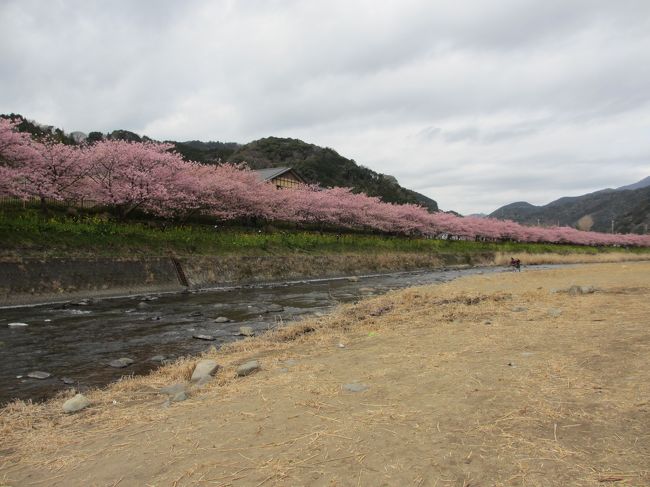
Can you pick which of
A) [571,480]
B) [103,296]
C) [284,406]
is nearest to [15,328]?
[103,296]

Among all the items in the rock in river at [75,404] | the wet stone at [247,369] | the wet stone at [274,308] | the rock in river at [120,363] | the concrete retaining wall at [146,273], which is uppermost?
the concrete retaining wall at [146,273]

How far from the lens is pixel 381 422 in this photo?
4.03m

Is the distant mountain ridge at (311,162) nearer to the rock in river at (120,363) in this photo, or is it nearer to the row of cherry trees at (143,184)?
the row of cherry trees at (143,184)

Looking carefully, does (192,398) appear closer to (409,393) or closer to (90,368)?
(409,393)

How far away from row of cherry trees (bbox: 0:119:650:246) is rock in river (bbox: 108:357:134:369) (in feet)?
57.1

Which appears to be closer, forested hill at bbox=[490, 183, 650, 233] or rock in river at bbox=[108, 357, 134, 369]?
rock in river at bbox=[108, 357, 134, 369]

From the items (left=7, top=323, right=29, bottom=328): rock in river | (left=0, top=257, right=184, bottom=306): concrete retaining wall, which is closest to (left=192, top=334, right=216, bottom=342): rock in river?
(left=7, top=323, right=29, bottom=328): rock in river

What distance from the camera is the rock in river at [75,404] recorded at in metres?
5.29

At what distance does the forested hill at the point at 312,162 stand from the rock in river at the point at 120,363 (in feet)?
274

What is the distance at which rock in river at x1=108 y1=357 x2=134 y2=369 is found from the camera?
7.94 m

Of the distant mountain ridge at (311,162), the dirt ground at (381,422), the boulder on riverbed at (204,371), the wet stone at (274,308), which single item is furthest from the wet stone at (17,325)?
the distant mountain ridge at (311,162)

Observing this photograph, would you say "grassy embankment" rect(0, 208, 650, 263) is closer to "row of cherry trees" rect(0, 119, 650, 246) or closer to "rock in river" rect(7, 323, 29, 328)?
"row of cherry trees" rect(0, 119, 650, 246)

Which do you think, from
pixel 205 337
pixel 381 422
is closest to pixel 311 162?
pixel 205 337

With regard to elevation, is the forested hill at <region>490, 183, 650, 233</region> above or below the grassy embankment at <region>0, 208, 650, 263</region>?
above
